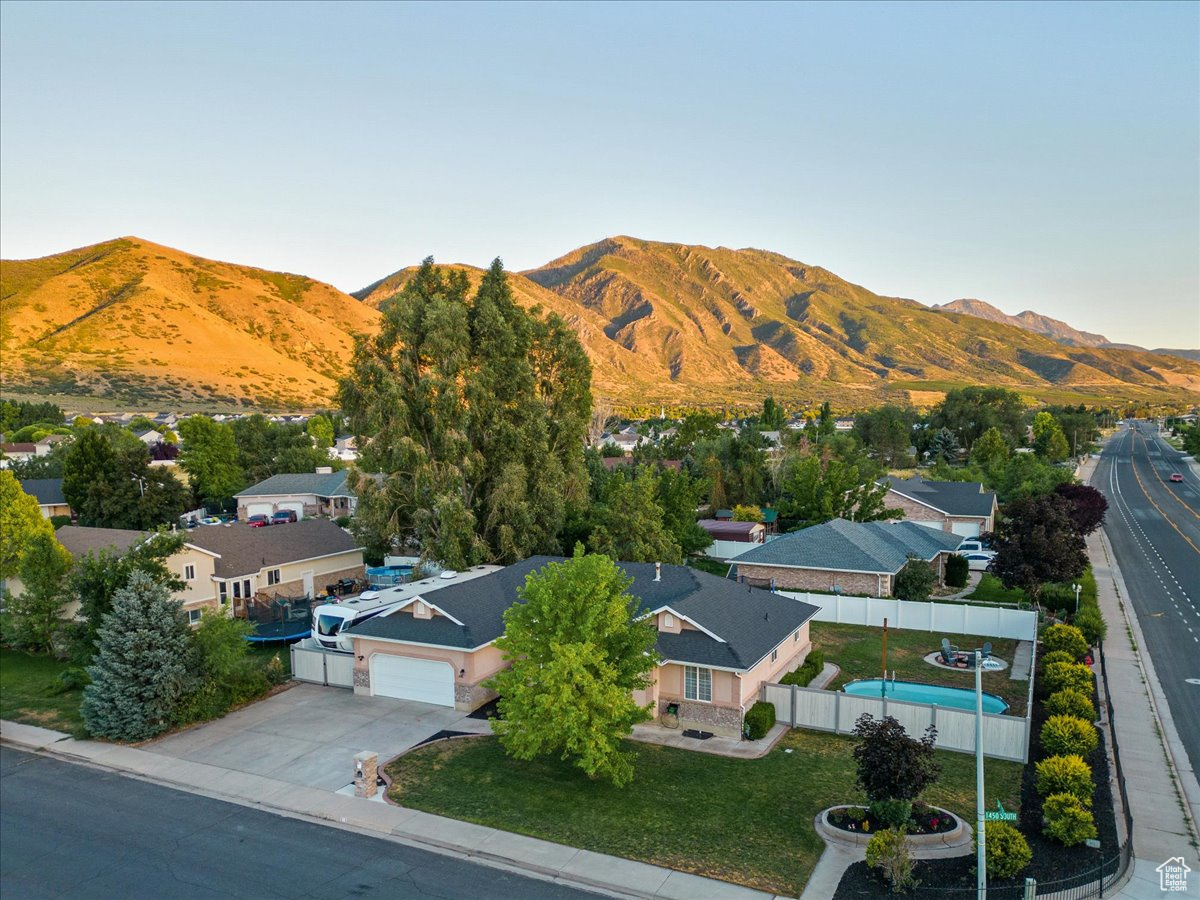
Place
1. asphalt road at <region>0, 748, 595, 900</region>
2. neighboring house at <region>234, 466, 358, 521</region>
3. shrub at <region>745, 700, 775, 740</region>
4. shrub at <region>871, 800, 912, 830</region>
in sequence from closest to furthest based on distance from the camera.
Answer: asphalt road at <region>0, 748, 595, 900</region> < shrub at <region>871, 800, 912, 830</region> < shrub at <region>745, 700, 775, 740</region> < neighboring house at <region>234, 466, 358, 521</region>

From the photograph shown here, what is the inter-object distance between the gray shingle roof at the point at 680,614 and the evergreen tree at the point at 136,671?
226 inches

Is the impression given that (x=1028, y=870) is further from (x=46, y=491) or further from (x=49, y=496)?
(x=46, y=491)

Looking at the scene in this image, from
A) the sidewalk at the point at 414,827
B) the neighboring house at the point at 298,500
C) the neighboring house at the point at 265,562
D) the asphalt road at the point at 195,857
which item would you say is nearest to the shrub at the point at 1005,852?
the sidewalk at the point at 414,827

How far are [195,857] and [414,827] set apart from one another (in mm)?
4692

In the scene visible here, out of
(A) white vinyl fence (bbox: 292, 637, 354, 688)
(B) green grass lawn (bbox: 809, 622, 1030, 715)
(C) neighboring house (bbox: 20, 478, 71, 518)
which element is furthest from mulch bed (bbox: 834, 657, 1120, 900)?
(C) neighboring house (bbox: 20, 478, 71, 518)

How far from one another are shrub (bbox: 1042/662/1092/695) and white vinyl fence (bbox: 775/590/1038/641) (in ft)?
27.0

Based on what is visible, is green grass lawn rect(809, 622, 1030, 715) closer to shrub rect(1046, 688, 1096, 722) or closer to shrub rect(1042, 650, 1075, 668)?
shrub rect(1042, 650, 1075, 668)

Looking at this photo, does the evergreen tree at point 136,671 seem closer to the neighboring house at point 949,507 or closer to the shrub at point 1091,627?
the shrub at point 1091,627

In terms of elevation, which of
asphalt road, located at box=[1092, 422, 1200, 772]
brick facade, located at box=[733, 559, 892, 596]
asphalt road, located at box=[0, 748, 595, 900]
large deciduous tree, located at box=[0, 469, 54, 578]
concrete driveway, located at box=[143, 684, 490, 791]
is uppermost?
large deciduous tree, located at box=[0, 469, 54, 578]

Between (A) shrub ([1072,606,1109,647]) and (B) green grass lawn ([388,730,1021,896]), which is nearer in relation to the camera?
(B) green grass lawn ([388,730,1021,896])

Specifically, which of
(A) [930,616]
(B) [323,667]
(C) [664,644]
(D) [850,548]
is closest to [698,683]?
(C) [664,644]

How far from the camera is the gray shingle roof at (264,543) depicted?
39078mm

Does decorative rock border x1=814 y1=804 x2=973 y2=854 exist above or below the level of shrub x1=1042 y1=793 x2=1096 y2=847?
below

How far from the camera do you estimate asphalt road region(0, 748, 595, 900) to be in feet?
52.4
